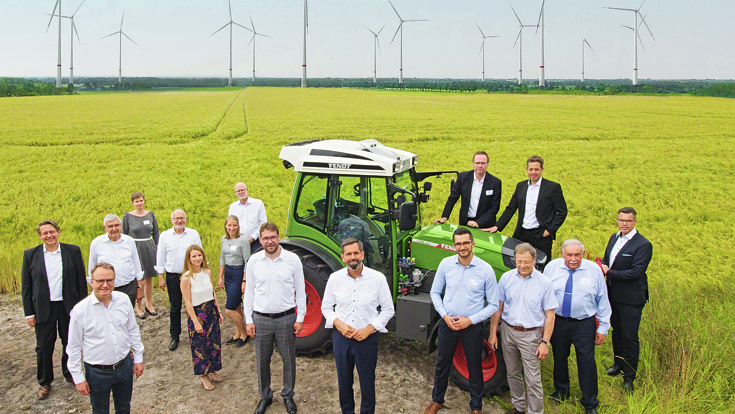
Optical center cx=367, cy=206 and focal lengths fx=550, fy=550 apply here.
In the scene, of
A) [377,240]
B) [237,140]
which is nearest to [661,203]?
[377,240]

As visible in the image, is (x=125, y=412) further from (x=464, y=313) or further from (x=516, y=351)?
(x=516, y=351)

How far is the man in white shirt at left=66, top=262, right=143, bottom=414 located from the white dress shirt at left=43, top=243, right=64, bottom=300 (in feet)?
4.87

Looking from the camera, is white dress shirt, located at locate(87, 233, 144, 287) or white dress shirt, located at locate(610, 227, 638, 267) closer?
white dress shirt, located at locate(610, 227, 638, 267)

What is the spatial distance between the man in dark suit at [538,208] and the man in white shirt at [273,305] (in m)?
2.78

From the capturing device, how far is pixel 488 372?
5863mm

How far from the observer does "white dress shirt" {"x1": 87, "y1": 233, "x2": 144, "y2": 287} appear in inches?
258

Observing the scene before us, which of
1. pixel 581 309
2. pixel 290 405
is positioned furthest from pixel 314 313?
pixel 581 309

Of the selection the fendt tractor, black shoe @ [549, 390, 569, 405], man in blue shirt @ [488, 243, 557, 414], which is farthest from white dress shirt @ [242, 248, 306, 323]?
black shoe @ [549, 390, 569, 405]

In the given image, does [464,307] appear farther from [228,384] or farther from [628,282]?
[228,384]

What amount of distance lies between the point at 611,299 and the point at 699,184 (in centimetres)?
1194

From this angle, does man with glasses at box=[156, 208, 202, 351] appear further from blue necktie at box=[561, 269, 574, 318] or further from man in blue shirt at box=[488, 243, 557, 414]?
blue necktie at box=[561, 269, 574, 318]

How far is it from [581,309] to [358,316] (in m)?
2.14

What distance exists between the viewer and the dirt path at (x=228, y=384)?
18.4ft

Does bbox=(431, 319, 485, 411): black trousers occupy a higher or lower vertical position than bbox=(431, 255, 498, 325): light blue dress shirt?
lower
